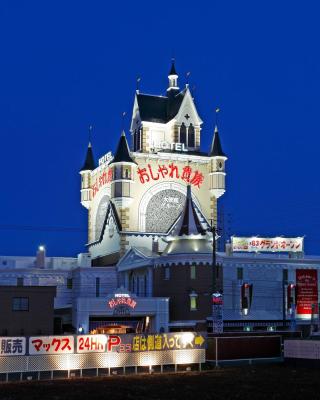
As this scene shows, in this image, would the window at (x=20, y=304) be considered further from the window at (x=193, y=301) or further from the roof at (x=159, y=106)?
the roof at (x=159, y=106)

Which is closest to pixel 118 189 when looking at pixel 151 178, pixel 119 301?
pixel 151 178

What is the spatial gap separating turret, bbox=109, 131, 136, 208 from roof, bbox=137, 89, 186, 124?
8.91m

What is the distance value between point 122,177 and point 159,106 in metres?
14.6

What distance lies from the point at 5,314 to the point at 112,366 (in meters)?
23.0

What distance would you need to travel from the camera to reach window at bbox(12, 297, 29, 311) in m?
57.5

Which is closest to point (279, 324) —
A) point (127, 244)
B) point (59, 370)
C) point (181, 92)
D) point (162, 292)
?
point (162, 292)

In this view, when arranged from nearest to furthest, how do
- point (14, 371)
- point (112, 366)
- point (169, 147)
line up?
point (14, 371) < point (112, 366) < point (169, 147)

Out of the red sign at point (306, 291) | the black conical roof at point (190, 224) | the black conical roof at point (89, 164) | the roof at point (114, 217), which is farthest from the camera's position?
the black conical roof at point (89, 164)

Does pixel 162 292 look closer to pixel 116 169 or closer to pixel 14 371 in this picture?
pixel 116 169

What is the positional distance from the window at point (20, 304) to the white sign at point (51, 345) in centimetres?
2364

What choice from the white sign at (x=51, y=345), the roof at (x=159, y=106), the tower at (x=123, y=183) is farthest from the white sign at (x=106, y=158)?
the white sign at (x=51, y=345)

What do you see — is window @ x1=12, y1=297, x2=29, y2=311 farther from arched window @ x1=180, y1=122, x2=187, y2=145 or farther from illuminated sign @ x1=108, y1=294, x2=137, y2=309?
arched window @ x1=180, y1=122, x2=187, y2=145

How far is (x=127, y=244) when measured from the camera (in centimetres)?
8212

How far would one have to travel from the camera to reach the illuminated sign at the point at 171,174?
8494cm
